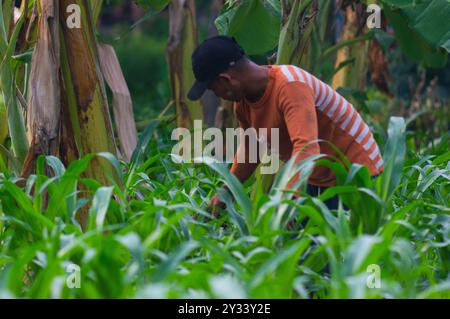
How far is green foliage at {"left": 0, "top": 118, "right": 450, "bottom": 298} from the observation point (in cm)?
290

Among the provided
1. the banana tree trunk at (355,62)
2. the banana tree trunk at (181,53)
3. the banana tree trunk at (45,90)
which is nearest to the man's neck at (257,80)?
the banana tree trunk at (45,90)

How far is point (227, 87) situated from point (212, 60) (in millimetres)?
135

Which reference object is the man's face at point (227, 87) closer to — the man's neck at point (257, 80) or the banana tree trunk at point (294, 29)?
the man's neck at point (257, 80)

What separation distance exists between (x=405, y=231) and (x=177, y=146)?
7.21ft

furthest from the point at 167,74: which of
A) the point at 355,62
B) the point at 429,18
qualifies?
the point at 429,18

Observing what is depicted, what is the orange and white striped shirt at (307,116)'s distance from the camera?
12.8 feet

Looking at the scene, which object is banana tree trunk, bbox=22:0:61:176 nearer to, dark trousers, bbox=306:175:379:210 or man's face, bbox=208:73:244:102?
man's face, bbox=208:73:244:102

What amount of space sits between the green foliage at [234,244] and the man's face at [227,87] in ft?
1.19

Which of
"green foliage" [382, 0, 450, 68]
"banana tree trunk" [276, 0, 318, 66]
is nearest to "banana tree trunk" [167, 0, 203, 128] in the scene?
"green foliage" [382, 0, 450, 68]

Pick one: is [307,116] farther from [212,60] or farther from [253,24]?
[253,24]

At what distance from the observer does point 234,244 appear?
11.0 ft

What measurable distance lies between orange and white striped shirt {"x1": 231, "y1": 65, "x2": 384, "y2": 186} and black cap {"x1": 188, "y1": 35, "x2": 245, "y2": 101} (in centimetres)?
18
